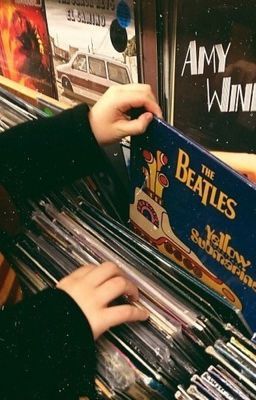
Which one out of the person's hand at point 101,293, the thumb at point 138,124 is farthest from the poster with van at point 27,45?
the person's hand at point 101,293

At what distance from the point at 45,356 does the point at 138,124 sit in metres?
0.32

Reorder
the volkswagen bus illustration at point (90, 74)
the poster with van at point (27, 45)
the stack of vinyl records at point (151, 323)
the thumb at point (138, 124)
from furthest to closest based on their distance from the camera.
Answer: the poster with van at point (27, 45) → the volkswagen bus illustration at point (90, 74) → the thumb at point (138, 124) → the stack of vinyl records at point (151, 323)

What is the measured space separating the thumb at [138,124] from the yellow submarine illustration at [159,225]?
0.03 m

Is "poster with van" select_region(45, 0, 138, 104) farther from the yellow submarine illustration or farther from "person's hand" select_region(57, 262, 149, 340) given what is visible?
"person's hand" select_region(57, 262, 149, 340)

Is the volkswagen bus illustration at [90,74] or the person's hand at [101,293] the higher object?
the volkswagen bus illustration at [90,74]

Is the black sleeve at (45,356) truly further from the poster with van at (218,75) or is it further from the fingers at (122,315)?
the poster with van at (218,75)

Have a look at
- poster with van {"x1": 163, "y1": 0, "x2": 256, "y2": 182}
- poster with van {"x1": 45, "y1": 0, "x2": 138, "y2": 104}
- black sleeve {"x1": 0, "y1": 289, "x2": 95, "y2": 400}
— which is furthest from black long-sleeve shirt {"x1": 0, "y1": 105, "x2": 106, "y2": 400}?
poster with van {"x1": 45, "y1": 0, "x2": 138, "y2": 104}

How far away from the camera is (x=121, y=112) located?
726 millimetres

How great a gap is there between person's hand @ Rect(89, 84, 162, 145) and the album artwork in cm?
2

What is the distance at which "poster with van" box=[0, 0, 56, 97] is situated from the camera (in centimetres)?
103

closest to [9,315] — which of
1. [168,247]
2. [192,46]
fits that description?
[168,247]

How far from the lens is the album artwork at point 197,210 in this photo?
0.54m

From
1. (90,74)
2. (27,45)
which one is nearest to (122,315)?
(90,74)

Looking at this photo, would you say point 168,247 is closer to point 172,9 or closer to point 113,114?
point 113,114
